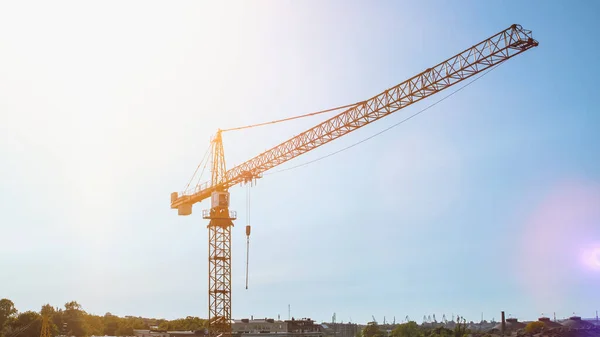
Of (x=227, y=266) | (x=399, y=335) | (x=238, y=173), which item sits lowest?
(x=399, y=335)

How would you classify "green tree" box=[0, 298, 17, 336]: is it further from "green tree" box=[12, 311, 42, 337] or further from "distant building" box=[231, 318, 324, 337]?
"distant building" box=[231, 318, 324, 337]

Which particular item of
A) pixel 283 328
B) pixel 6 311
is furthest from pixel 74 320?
pixel 283 328

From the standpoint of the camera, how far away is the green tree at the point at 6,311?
145913 mm

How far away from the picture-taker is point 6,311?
14962 cm

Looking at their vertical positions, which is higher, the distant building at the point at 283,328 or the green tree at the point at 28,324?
the green tree at the point at 28,324

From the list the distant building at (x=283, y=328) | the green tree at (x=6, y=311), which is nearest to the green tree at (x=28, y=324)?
the green tree at (x=6, y=311)

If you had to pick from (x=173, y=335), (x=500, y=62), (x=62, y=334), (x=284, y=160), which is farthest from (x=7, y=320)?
(x=500, y=62)

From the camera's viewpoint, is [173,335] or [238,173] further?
[173,335]

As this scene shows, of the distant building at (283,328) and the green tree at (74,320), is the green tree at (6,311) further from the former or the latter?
the distant building at (283,328)

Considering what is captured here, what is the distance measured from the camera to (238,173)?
335ft

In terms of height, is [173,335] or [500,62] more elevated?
[500,62]

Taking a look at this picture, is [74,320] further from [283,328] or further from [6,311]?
[283,328]

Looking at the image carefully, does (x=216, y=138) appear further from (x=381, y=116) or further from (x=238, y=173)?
(x=381, y=116)

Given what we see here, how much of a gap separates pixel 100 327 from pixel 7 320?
5307 cm
